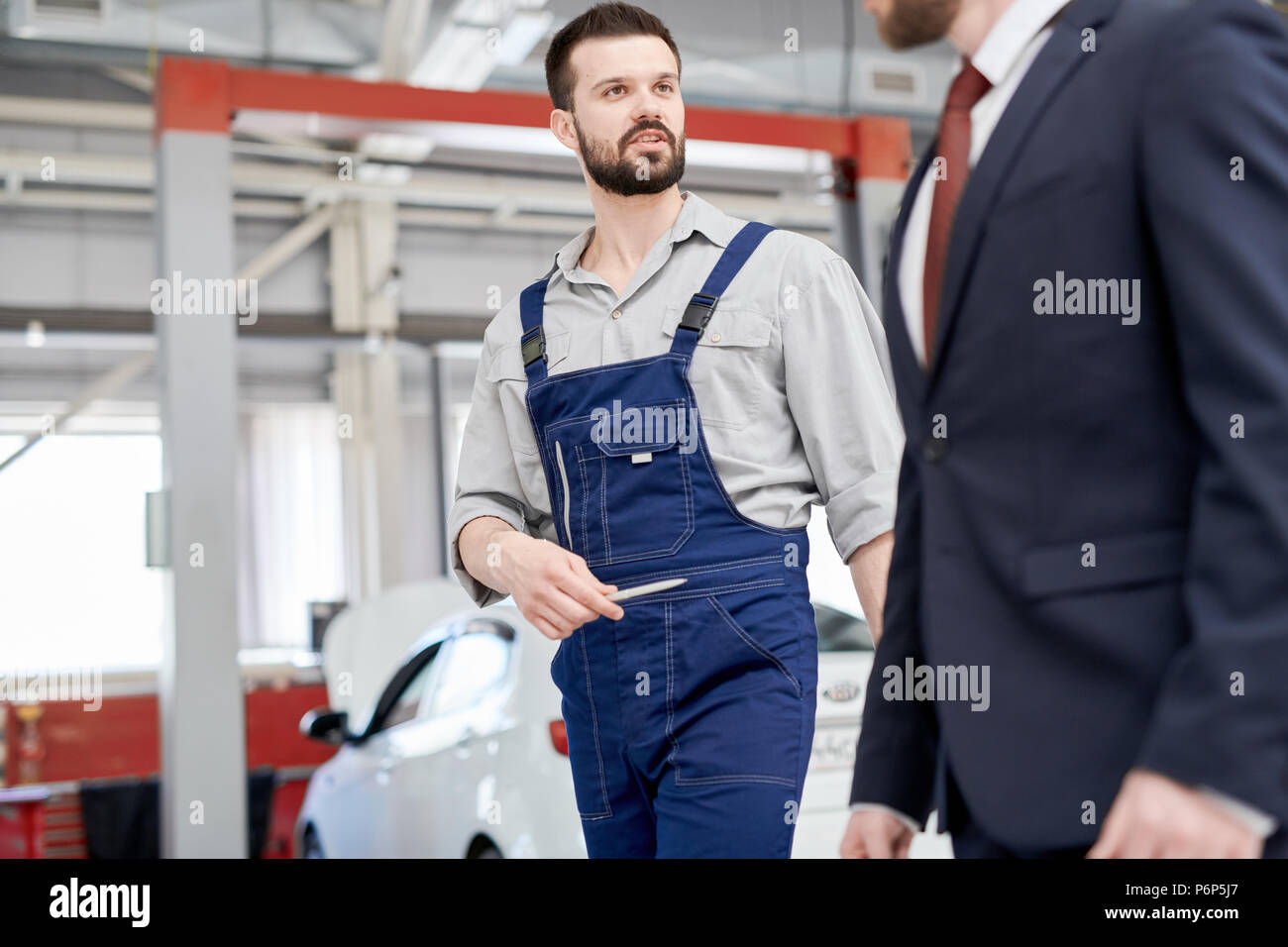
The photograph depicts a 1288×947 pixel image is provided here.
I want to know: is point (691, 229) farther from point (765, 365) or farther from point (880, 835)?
point (880, 835)

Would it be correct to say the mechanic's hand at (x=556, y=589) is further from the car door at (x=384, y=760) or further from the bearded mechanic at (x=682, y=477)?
the car door at (x=384, y=760)

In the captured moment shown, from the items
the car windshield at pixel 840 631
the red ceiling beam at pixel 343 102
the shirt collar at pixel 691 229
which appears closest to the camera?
the shirt collar at pixel 691 229

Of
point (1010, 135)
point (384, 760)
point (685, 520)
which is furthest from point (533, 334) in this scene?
point (384, 760)

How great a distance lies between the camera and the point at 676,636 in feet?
4.33

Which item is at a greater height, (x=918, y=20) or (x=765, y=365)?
(x=918, y=20)

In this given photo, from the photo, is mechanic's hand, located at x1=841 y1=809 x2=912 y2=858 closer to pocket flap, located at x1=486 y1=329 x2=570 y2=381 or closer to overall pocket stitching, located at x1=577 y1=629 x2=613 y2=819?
overall pocket stitching, located at x1=577 y1=629 x2=613 y2=819

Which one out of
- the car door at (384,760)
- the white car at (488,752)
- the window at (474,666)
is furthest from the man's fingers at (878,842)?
the car door at (384,760)

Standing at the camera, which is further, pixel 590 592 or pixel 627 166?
pixel 627 166

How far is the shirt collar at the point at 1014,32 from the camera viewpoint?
81cm

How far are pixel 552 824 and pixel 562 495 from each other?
1.28 m

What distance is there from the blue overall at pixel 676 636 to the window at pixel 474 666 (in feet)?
4.91

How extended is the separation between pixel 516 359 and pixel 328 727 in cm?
233

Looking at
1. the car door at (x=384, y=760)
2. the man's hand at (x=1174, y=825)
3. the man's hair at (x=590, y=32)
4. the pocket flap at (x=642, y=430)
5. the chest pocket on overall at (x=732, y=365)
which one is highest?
the man's hair at (x=590, y=32)

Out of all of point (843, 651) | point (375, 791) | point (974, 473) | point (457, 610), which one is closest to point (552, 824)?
point (843, 651)
